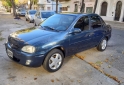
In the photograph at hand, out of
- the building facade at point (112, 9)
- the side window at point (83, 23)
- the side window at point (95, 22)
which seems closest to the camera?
the side window at point (83, 23)

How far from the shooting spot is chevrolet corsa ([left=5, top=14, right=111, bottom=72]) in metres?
3.36

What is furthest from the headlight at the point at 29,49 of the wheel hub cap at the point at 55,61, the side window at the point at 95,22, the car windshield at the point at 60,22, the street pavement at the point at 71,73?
the side window at the point at 95,22

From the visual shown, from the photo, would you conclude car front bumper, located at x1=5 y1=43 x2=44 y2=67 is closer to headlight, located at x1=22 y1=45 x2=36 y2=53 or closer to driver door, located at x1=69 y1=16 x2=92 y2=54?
headlight, located at x1=22 y1=45 x2=36 y2=53

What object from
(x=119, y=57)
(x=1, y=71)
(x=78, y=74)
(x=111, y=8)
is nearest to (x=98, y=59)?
(x=119, y=57)

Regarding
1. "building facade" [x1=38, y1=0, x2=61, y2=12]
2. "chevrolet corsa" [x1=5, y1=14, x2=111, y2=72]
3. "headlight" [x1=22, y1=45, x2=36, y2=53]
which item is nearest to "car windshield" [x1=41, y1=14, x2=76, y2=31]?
"chevrolet corsa" [x1=5, y1=14, x2=111, y2=72]

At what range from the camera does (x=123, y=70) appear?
416 cm

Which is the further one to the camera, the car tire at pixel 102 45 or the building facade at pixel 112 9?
the building facade at pixel 112 9

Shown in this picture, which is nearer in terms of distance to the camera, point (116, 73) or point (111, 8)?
point (116, 73)

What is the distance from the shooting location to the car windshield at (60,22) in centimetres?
418

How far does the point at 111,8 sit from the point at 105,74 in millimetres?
17602

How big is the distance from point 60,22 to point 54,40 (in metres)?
1.06

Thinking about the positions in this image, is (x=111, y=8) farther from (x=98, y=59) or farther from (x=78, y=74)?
(x=78, y=74)

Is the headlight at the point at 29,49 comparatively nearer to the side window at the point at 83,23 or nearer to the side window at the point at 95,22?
the side window at the point at 83,23

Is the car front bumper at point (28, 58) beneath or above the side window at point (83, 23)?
beneath
